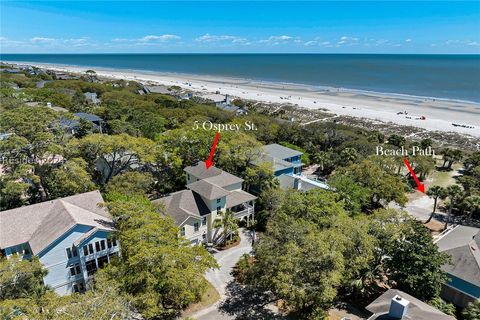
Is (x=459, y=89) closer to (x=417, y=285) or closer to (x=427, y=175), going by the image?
(x=427, y=175)

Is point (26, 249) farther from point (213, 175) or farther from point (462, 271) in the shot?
point (462, 271)

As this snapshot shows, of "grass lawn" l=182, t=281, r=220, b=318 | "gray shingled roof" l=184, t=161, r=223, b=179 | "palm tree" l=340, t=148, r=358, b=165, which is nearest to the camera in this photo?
"grass lawn" l=182, t=281, r=220, b=318

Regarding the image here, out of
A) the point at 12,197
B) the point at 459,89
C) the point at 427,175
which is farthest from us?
the point at 459,89

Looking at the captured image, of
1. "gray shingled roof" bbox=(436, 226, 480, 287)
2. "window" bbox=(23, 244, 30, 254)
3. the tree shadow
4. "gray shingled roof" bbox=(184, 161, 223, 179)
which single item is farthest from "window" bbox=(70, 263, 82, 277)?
"gray shingled roof" bbox=(436, 226, 480, 287)

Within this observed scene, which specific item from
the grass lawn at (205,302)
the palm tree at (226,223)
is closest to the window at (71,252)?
the grass lawn at (205,302)

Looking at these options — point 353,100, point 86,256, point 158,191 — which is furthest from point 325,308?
point 353,100

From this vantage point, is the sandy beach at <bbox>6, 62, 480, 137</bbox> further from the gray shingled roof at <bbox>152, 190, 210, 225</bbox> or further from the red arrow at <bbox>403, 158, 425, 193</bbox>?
the gray shingled roof at <bbox>152, 190, 210, 225</bbox>
